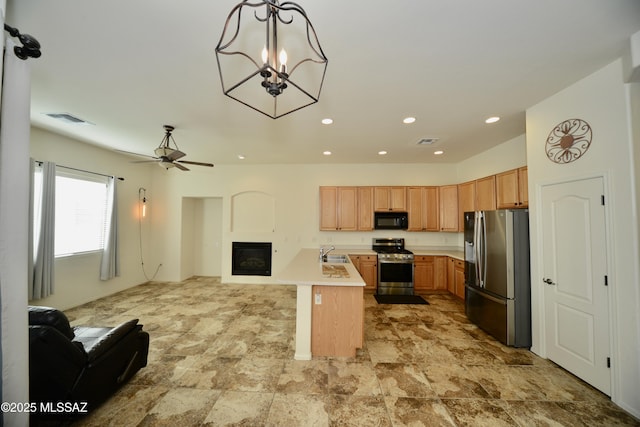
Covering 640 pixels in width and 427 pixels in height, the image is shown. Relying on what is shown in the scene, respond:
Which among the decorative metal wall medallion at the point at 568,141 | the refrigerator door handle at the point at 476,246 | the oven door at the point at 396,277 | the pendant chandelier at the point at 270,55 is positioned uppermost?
the pendant chandelier at the point at 270,55

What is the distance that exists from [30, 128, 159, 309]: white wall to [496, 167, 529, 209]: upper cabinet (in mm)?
7390

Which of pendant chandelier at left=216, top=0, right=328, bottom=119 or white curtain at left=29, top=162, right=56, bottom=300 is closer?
pendant chandelier at left=216, top=0, right=328, bottom=119

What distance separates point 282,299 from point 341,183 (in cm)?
302

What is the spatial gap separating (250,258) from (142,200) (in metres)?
3.00

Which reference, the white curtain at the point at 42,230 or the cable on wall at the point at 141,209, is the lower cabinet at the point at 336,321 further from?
the cable on wall at the point at 141,209

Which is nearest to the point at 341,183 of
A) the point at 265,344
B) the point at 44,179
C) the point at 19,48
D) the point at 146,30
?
the point at 265,344

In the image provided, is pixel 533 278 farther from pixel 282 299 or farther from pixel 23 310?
pixel 23 310

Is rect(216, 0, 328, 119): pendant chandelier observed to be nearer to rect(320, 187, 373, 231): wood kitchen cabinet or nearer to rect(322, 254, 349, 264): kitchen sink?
rect(322, 254, 349, 264): kitchen sink

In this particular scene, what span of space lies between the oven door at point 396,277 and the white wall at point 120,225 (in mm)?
5789

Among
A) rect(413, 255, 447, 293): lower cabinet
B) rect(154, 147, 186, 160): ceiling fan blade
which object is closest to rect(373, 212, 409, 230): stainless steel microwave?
rect(413, 255, 447, 293): lower cabinet

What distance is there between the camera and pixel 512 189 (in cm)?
340

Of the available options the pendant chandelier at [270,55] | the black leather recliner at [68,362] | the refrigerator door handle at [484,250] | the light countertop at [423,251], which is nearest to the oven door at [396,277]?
the light countertop at [423,251]

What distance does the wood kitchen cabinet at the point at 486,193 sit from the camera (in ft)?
12.6

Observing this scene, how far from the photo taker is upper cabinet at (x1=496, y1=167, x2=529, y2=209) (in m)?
3.19
